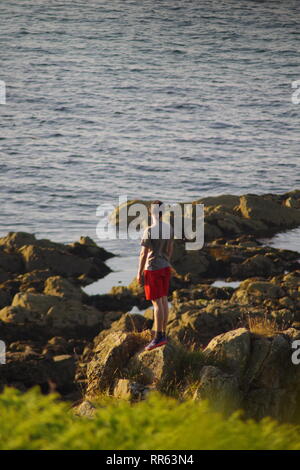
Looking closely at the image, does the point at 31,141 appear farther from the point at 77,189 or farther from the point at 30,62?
the point at 30,62

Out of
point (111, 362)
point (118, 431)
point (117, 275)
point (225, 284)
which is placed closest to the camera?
point (118, 431)

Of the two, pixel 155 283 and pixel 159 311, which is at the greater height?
pixel 155 283

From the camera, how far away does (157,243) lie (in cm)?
1397

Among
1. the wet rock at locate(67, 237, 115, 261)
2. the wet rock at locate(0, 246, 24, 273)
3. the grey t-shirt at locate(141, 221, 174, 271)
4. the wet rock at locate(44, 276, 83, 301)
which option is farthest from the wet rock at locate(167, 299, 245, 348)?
the wet rock at locate(67, 237, 115, 261)

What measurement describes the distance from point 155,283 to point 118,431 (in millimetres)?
6342

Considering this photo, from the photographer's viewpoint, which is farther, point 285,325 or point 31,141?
point 31,141

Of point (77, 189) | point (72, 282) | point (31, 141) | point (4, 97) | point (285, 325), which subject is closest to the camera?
point (285, 325)

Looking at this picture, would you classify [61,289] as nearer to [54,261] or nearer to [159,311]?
[54,261]

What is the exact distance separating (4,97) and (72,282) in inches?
2126

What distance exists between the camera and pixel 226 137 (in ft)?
238

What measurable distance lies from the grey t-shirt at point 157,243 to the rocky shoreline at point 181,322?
141cm

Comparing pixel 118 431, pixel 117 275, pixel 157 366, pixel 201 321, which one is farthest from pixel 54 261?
pixel 118 431

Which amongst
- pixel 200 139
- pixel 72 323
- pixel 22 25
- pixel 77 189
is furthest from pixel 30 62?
pixel 72 323

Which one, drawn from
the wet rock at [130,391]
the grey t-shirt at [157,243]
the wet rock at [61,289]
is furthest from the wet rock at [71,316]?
the grey t-shirt at [157,243]
